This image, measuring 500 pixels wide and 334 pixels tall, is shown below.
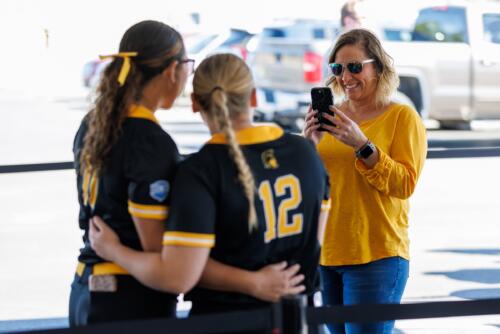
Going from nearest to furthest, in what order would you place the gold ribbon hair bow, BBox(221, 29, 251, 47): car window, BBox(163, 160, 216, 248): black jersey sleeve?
1. BBox(163, 160, 216, 248): black jersey sleeve
2. the gold ribbon hair bow
3. BBox(221, 29, 251, 47): car window

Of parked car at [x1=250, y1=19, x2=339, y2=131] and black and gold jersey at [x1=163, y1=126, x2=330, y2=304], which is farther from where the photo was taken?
parked car at [x1=250, y1=19, x2=339, y2=131]

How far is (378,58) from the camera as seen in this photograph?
4.16 metres

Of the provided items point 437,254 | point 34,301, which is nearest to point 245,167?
point 34,301

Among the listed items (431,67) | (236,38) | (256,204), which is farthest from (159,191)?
(236,38)

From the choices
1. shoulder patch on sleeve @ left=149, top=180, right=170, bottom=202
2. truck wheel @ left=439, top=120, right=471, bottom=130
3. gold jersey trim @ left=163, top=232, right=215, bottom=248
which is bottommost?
truck wheel @ left=439, top=120, right=471, bottom=130

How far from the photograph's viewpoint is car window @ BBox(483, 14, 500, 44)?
52.8 ft

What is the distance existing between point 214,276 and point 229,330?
0.16m

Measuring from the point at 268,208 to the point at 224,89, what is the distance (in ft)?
1.17

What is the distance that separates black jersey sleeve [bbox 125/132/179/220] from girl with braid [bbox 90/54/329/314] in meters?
0.06

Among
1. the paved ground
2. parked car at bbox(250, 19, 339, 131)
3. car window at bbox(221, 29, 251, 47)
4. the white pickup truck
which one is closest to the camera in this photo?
the paved ground

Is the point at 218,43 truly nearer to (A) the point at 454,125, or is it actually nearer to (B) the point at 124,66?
(A) the point at 454,125

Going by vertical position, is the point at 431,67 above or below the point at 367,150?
below

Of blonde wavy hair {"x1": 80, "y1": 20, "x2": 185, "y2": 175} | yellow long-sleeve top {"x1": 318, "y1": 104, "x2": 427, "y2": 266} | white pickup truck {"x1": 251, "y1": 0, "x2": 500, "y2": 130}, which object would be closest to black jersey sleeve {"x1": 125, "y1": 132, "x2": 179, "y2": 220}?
blonde wavy hair {"x1": 80, "y1": 20, "x2": 185, "y2": 175}

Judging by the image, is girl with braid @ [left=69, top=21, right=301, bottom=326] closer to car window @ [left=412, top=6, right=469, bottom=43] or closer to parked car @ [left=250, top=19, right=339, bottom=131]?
parked car @ [left=250, top=19, right=339, bottom=131]
